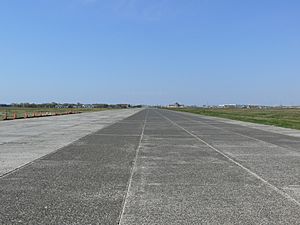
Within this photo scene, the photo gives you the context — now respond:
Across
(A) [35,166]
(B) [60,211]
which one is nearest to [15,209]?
(B) [60,211]

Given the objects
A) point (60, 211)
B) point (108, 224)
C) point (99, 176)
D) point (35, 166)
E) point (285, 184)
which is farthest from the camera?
point (35, 166)

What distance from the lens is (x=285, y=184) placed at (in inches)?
360

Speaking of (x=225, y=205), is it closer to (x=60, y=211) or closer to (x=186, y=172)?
(x=60, y=211)

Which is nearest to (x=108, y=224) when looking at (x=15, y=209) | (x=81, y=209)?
(x=81, y=209)

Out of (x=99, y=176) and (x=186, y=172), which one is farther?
(x=186, y=172)

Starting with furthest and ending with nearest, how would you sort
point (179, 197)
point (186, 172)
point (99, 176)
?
1. point (186, 172)
2. point (99, 176)
3. point (179, 197)

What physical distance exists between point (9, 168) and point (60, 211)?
5.11 meters

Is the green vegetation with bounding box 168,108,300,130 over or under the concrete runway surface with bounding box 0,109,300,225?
under

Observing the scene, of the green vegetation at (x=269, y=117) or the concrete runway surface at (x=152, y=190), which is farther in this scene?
the green vegetation at (x=269, y=117)

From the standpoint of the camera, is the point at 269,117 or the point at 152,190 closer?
the point at 152,190

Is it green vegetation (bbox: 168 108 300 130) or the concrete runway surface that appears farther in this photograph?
green vegetation (bbox: 168 108 300 130)

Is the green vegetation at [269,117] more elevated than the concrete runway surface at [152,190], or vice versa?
the concrete runway surface at [152,190]

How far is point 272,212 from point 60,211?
3351 millimetres

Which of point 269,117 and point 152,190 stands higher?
point 152,190
